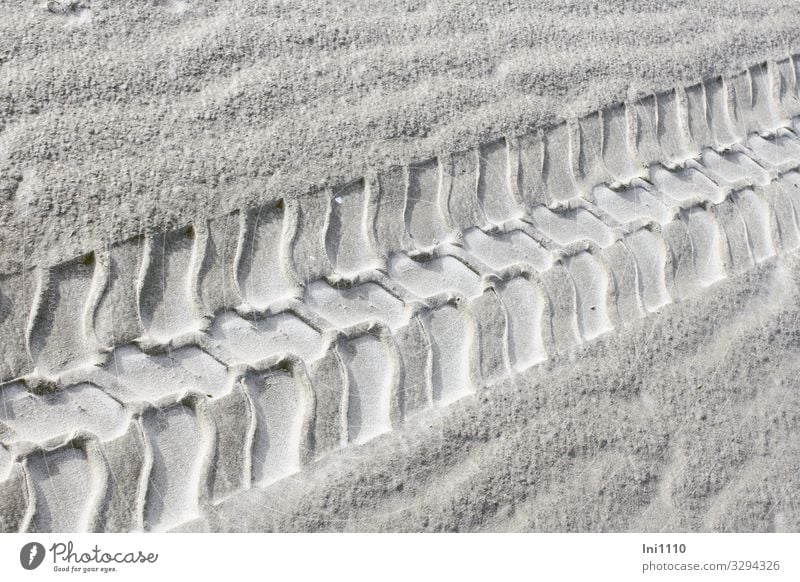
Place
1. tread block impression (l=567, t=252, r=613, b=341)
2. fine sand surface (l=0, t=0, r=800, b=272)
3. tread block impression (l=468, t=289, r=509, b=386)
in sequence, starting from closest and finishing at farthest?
fine sand surface (l=0, t=0, r=800, b=272)
tread block impression (l=468, t=289, r=509, b=386)
tread block impression (l=567, t=252, r=613, b=341)

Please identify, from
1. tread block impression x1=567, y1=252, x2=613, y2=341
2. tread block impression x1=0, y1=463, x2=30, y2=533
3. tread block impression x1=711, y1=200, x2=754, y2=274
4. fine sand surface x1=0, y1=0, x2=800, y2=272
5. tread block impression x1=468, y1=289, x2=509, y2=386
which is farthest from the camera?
tread block impression x1=711, y1=200, x2=754, y2=274

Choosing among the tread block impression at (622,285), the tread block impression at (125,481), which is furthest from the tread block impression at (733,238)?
the tread block impression at (125,481)

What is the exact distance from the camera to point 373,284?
1873mm

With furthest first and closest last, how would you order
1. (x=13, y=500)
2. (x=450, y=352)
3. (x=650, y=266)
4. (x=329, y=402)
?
(x=650, y=266)
(x=450, y=352)
(x=329, y=402)
(x=13, y=500)

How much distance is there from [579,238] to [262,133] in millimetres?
919

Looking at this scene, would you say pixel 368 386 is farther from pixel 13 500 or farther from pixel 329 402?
pixel 13 500

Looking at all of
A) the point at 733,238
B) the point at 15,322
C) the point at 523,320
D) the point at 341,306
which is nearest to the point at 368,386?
the point at 341,306

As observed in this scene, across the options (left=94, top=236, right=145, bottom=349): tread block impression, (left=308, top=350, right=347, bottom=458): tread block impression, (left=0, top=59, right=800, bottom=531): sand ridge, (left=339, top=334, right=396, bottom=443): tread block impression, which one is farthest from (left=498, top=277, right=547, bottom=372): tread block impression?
(left=94, top=236, right=145, bottom=349): tread block impression

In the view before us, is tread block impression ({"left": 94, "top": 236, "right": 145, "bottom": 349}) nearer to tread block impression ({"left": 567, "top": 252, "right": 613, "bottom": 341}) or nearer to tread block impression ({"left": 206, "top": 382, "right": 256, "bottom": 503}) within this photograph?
tread block impression ({"left": 206, "top": 382, "right": 256, "bottom": 503})

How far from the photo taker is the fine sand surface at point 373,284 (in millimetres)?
1664

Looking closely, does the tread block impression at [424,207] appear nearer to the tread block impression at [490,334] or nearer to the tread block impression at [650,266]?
the tread block impression at [490,334]

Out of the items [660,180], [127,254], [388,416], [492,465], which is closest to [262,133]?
[127,254]

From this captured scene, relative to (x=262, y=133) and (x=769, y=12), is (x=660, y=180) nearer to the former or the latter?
(x=769, y=12)

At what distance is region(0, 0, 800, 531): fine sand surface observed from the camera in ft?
5.46
